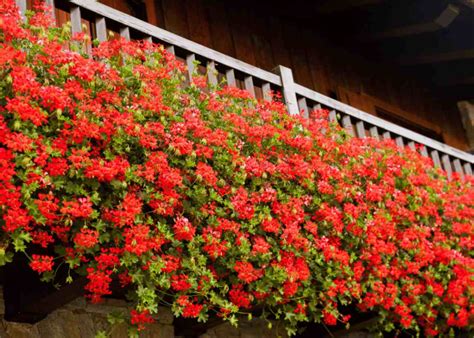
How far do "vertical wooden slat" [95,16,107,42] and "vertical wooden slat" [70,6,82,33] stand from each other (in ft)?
0.50

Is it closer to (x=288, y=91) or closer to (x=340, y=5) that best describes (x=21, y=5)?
(x=288, y=91)

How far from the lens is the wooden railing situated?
208 inches

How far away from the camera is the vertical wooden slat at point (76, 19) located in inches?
200

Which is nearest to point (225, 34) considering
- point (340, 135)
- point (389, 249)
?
point (340, 135)

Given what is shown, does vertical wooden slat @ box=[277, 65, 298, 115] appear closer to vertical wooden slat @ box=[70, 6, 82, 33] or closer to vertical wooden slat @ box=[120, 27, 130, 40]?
vertical wooden slat @ box=[120, 27, 130, 40]

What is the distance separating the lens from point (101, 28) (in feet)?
17.3

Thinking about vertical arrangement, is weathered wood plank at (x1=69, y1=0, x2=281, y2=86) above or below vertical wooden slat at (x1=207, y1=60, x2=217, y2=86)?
above

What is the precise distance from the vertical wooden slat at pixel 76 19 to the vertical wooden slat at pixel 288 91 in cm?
192

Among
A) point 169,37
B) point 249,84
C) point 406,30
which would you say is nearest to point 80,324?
point 169,37

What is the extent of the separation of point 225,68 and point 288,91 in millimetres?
603

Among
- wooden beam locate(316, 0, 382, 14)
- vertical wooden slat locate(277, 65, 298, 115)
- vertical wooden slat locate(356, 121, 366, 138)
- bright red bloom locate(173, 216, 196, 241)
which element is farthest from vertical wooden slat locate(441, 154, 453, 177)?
bright red bloom locate(173, 216, 196, 241)

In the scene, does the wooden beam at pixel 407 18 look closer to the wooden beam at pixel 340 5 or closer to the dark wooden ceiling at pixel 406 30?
the dark wooden ceiling at pixel 406 30

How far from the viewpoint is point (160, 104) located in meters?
4.80

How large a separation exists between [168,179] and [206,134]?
56 cm
